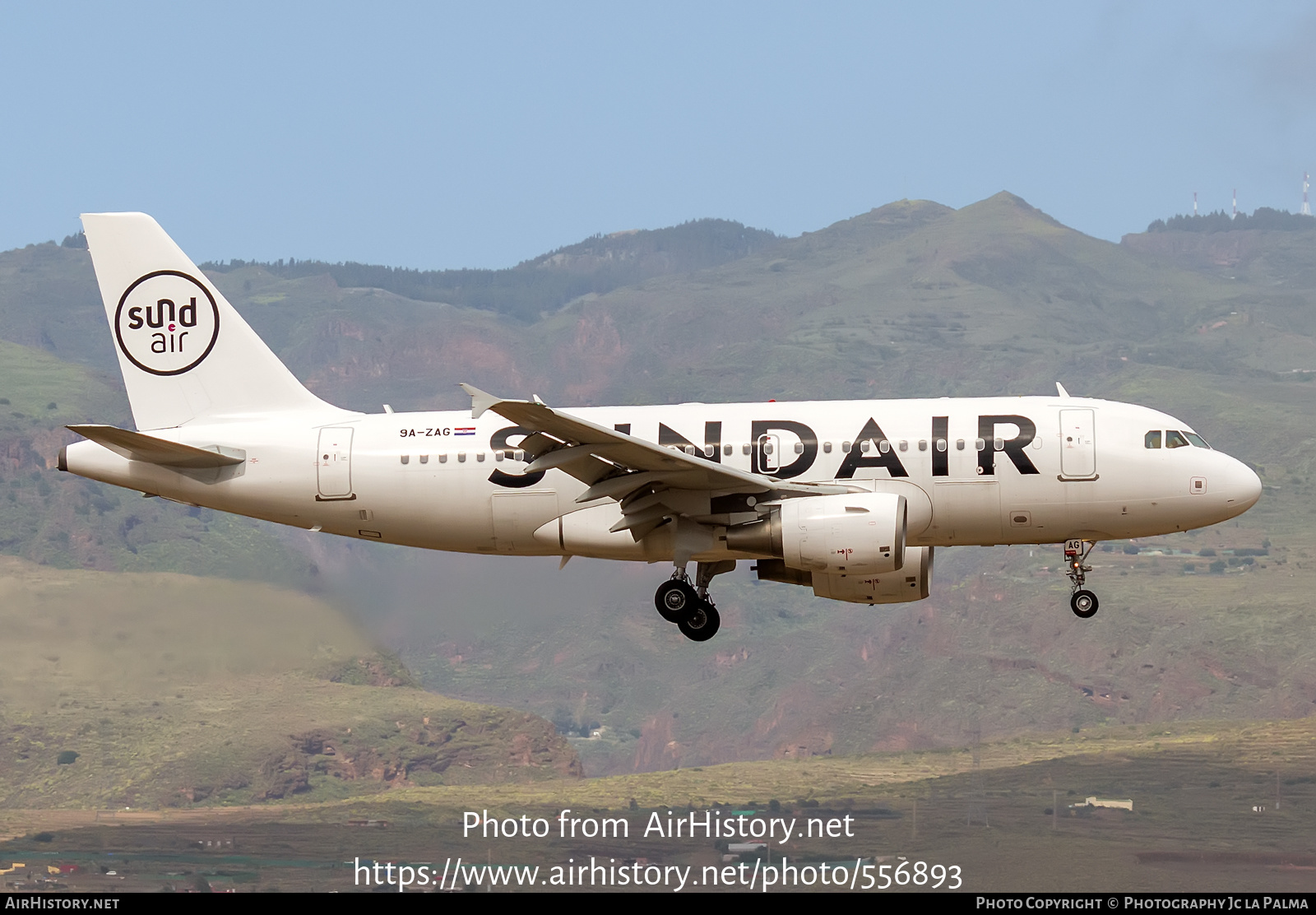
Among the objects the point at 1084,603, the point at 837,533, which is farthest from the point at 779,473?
the point at 1084,603

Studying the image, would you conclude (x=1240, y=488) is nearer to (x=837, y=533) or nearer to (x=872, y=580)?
(x=872, y=580)

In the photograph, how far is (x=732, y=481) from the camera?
4384 cm

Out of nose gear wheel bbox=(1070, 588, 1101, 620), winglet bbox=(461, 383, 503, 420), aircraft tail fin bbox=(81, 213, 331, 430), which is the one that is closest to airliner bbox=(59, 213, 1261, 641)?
nose gear wheel bbox=(1070, 588, 1101, 620)

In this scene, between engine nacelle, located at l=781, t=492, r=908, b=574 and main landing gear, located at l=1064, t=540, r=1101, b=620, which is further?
main landing gear, located at l=1064, t=540, r=1101, b=620

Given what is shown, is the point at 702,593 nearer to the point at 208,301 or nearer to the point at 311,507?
the point at 311,507

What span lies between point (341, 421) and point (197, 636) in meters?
128

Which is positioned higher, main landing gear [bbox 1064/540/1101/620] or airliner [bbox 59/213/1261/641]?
airliner [bbox 59/213/1261/641]

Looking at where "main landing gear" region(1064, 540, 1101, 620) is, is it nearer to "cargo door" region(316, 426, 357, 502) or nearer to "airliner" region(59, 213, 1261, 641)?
"airliner" region(59, 213, 1261, 641)

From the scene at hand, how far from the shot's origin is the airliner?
4394cm

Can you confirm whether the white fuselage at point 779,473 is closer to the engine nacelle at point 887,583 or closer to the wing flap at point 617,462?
the wing flap at point 617,462

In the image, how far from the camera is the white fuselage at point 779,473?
1763 inches

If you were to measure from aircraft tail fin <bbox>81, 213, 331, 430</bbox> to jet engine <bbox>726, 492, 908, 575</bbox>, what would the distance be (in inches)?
536

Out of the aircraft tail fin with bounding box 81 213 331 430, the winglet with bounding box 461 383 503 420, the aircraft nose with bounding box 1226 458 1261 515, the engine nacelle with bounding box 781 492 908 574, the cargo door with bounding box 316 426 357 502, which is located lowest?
the engine nacelle with bounding box 781 492 908 574

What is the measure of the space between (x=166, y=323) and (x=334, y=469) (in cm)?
754
